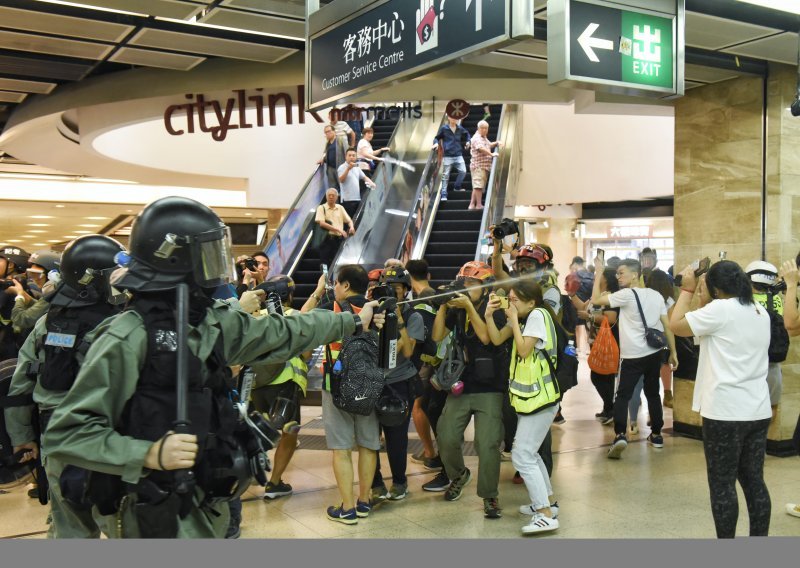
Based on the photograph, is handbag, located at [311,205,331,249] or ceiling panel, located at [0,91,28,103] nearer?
ceiling panel, located at [0,91,28,103]

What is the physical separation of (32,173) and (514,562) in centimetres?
1768

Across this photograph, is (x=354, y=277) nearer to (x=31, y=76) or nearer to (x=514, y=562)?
(x=514, y=562)

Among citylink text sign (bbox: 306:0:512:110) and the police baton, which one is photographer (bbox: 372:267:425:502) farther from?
the police baton

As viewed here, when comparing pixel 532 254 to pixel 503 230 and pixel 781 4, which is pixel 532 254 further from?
pixel 781 4

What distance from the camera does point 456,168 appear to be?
1338cm

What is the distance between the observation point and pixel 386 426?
16.7 ft

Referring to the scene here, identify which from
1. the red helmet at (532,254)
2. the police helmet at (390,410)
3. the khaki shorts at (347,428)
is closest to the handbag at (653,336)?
the red helmet at (532,254)

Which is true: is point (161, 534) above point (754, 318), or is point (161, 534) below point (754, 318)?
below

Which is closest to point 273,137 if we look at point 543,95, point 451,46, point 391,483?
point 543,95

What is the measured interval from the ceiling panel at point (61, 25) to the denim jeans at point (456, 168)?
24.8 feet

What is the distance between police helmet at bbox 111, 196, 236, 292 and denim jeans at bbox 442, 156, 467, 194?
429 inches

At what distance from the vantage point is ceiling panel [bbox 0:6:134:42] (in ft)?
18.9

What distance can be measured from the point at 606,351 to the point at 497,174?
6.44 meters

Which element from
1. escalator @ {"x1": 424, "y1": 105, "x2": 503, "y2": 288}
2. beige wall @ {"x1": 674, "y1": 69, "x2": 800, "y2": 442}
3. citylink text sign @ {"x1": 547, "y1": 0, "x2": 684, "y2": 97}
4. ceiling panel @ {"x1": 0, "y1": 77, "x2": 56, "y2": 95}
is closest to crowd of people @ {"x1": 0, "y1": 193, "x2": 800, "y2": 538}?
beige wall @ {"x1": 674, "y1": 69, "x2": 800, "y2": 442}
